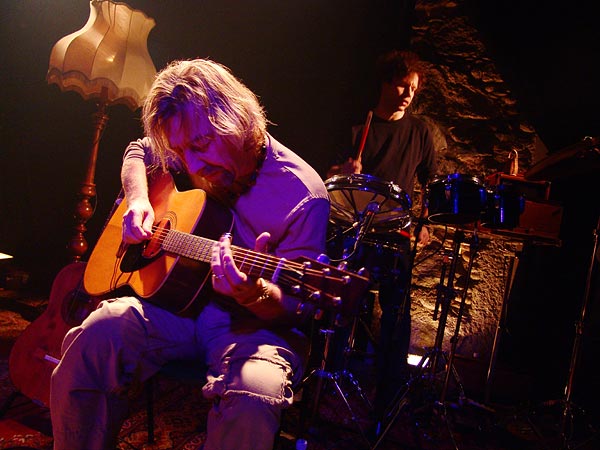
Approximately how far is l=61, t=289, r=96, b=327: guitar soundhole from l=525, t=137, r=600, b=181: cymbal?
122 inches

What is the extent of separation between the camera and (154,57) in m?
4.61

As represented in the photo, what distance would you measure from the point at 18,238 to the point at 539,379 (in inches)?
250

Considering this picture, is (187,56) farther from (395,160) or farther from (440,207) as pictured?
(440,207)

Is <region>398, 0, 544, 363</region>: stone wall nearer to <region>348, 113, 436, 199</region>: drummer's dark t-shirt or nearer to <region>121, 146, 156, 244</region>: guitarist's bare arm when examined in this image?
<region>348, 113, 436, 199</region>: drummer's dark t-shirt

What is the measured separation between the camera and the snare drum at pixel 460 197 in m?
2.60

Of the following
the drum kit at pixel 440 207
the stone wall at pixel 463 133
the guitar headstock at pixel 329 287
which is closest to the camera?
the guitar headstock at pixel 329 287

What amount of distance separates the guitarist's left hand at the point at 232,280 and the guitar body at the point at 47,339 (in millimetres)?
1246

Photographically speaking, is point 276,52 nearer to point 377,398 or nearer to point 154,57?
point 154,57

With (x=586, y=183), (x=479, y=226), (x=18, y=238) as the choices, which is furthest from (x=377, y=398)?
(x=18, y=238)

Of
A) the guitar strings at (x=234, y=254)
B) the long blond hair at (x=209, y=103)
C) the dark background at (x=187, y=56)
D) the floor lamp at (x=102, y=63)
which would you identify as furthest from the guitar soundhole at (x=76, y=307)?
the dark background at (x=187, y=56)

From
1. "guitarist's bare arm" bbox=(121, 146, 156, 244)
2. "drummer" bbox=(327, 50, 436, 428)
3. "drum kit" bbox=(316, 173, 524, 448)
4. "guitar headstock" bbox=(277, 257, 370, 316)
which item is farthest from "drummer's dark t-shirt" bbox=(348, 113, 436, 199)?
"guitar headstock" bbox=(277, 257, 370, 316)

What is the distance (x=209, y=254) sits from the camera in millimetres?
1509

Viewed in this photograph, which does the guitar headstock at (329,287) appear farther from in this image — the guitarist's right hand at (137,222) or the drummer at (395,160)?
the drummer at (395,160)

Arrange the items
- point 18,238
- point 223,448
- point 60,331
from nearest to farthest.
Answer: point 223,448 → point 60,331 → point 18,238
